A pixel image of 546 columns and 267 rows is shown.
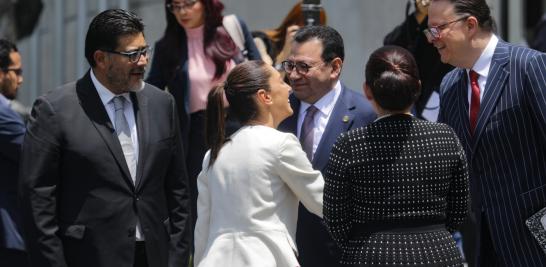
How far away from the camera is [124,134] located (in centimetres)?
602

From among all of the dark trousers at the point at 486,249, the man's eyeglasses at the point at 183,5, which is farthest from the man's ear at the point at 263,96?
the man's eyeglasses at the point at 183,5

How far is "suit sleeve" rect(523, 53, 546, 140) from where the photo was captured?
5.51 m

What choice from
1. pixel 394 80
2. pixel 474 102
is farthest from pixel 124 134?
pixel 474 102

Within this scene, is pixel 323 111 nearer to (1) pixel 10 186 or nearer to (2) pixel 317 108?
(2) pixel 317 108

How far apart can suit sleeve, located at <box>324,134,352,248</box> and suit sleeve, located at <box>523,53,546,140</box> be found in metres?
1.00

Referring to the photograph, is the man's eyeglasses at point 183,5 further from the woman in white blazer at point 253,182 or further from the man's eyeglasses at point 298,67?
the woman in white blazer at point 253,182

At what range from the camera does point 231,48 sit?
322 inches

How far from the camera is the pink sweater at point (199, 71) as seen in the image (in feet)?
26.6

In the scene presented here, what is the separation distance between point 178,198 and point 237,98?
0.81 meters

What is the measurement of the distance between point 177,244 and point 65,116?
0.89 m

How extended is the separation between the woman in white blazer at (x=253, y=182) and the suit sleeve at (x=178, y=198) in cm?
46

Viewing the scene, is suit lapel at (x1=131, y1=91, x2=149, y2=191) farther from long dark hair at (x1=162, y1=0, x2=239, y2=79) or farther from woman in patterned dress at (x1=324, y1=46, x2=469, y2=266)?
long dark hair at (x1=162, y1=0, x2=239, y2=79)

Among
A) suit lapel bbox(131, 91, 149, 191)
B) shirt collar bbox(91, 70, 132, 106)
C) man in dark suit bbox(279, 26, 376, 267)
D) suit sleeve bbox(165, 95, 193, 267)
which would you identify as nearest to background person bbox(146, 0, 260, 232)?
man in dark suit bbox(279, 26, 376, 267)

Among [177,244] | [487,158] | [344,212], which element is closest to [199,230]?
[177,244]
